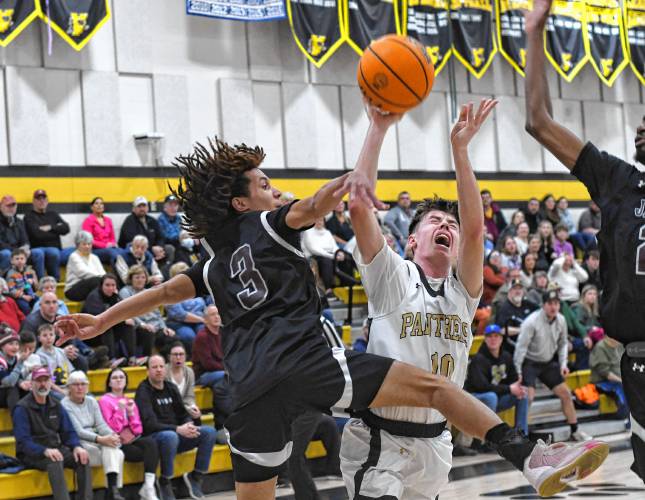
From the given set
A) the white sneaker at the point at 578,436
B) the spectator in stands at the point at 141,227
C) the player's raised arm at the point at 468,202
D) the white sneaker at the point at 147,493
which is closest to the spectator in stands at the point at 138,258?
the spectator in stands at the point at 141,227

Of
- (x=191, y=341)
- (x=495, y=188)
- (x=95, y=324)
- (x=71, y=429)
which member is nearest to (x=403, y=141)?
(x=495, y=188)

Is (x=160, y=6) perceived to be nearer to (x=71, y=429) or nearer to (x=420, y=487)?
(x=71, y=429)

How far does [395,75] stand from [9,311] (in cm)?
733

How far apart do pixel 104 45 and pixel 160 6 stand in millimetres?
1099

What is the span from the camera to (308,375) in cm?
409

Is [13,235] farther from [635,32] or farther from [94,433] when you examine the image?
[635,32]

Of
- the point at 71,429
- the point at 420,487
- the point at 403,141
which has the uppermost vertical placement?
the point at 403,141

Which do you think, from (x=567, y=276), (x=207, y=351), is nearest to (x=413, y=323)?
(x=207, y=351)

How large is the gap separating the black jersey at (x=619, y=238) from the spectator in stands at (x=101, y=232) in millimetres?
9331

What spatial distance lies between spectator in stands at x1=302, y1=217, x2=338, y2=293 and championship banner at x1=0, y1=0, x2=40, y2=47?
455 centimetres

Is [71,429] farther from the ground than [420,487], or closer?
closer

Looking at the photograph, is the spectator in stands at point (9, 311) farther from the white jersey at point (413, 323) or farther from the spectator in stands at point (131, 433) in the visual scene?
the white jersey at point (413, 323)

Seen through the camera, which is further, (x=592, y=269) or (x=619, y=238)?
(x=592, y=269)

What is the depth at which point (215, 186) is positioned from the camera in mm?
4488
